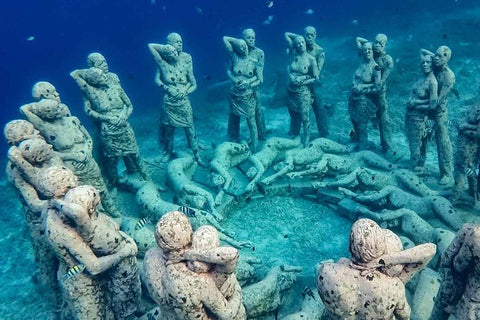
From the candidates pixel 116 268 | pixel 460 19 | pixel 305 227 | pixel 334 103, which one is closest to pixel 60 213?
pixel 116 268

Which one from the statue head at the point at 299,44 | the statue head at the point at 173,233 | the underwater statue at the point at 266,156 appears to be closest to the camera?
the statue head at the point at 173,233

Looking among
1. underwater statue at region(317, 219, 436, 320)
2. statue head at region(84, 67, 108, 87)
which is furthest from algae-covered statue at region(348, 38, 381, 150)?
underwater statue at region(317, 219, 436, 320)

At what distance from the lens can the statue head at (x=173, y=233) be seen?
4020mm

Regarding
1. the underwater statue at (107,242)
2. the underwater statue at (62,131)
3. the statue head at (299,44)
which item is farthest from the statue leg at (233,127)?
the underwater statue at (107,242)

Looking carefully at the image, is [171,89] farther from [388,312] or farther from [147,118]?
[147,118]

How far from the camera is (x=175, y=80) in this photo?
10.6 metres

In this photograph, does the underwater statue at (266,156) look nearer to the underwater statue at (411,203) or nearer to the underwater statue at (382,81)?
the underwater statue at (411,203)

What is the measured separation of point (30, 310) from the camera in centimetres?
751

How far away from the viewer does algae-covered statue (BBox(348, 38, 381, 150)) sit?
1038 cm

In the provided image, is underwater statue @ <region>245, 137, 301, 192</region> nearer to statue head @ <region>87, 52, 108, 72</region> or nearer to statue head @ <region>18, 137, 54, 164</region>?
statue head @ <region>87, 52, 108, 72</region>

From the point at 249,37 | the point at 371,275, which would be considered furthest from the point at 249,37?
the point at 371,275

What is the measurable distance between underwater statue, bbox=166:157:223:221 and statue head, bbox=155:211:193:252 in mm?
4732

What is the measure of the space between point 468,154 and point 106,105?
Answer: 8.06 m

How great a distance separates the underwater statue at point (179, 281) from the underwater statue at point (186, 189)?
4518 mm
